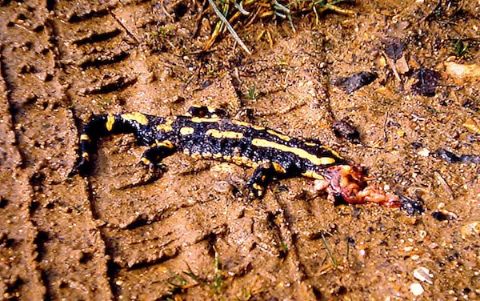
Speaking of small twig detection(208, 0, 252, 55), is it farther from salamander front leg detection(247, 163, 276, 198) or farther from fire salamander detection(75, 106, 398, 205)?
salamander front leg detection(247, 163, 276, 198)

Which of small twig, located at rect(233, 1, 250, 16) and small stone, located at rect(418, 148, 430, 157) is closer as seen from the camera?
small stone, located at rect(418, 148, 430, 157)

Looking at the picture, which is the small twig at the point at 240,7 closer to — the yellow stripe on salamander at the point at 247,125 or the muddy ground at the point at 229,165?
the muddy ground at the point at 229,165

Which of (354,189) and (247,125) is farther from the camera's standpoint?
(247,125)

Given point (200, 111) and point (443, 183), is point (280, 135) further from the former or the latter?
point (443, 183)

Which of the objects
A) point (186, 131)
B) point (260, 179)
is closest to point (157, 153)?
point (186, 131)

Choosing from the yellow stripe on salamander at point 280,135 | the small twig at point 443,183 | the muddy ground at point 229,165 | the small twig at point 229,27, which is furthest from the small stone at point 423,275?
the small twig at point 229,27

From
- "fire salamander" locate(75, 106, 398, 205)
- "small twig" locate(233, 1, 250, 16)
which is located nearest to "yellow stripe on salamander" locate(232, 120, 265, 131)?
"fire salamander" locate(75, 106, 398, 205)
